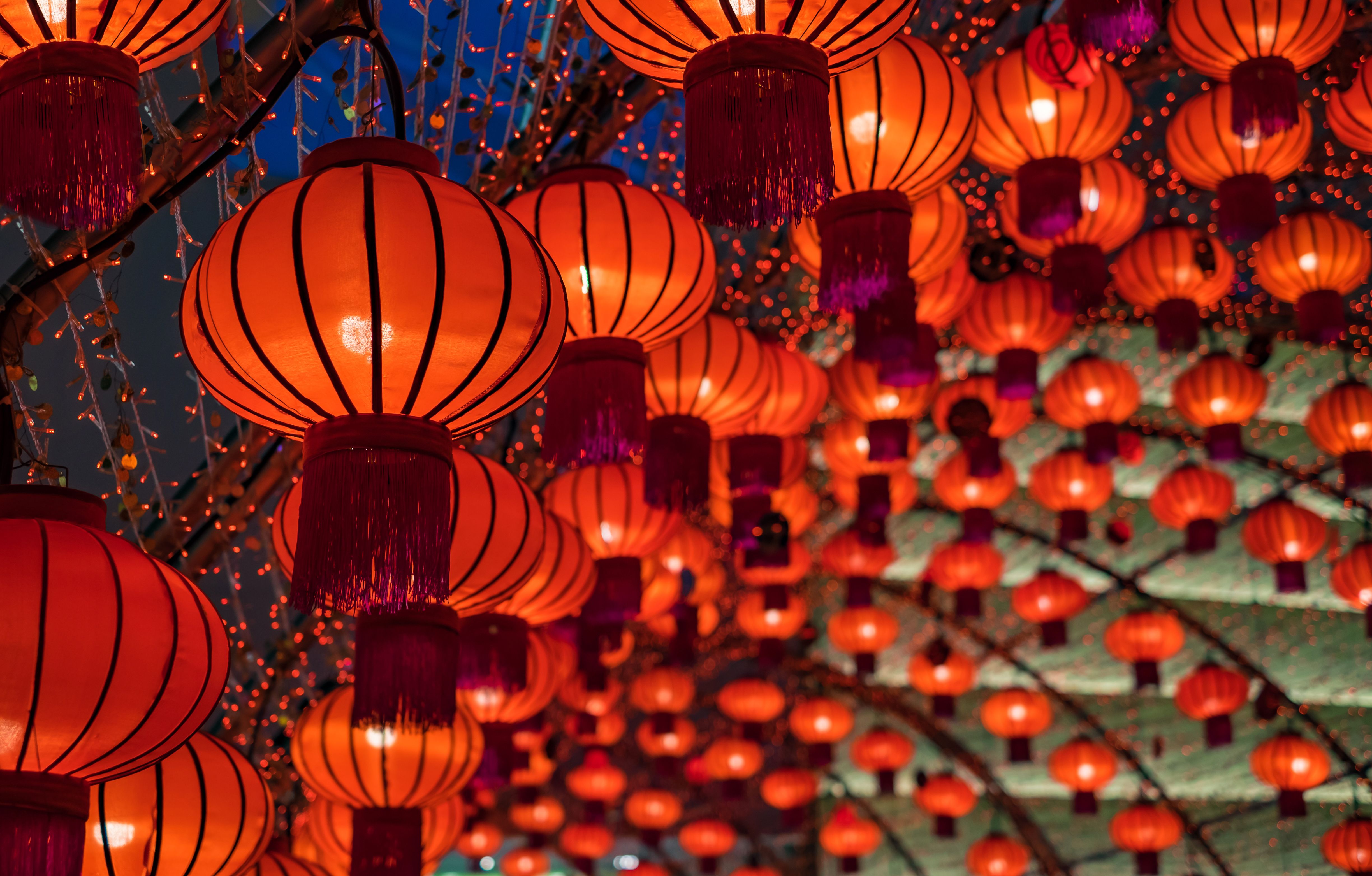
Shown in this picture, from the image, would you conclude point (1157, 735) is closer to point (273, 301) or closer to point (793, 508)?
point (793, 508)

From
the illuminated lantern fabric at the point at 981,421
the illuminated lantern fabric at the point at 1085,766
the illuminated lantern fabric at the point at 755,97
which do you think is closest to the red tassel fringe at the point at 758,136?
the illuminated lantern fabric at the point at 755,97

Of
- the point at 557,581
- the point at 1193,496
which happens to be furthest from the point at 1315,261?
the point at 557,581

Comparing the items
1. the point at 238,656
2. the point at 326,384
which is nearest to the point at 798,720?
the point at 238,656

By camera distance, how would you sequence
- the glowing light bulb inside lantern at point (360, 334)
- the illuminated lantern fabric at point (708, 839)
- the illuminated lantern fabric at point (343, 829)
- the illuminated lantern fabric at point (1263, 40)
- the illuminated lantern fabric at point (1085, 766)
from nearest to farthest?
1. the glowing light bulb inside lantern at point (360, 334)
2. the illuminated lantern fabric at point (1263, 40)
3. the illuminated lantern fabric at point (343, 829)
4. the illuminated lantern fabric at point (1085, 766)
5. the illuminated lantern fabric at point (708, 839)

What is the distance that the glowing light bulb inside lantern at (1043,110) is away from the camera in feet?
13.5

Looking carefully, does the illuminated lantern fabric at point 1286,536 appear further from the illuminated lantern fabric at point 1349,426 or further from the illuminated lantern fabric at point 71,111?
the illuminated lantern fabric at point 71,111

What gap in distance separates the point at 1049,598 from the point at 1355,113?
5200 millimetres

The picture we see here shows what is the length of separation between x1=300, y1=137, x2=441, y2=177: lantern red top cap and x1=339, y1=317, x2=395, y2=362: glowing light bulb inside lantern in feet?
0.94

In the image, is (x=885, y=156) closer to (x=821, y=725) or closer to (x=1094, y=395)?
(x=1094, y=395)

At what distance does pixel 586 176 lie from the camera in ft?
9.77

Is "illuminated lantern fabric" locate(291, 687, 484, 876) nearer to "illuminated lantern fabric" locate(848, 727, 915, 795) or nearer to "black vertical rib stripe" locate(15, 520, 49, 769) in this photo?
"black vertical rib stripe" locate(15, 520, 49, 769)

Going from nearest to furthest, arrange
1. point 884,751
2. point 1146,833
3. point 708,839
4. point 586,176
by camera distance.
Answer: point 586,176
point 1146,833
point 884,751
point 708,839

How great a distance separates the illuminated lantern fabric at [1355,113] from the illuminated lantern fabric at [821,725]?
644 centimetres

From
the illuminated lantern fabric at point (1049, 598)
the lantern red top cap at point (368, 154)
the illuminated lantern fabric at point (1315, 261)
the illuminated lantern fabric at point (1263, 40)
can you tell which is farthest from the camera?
the illuminated lantern fabric at point (1049, 598)
